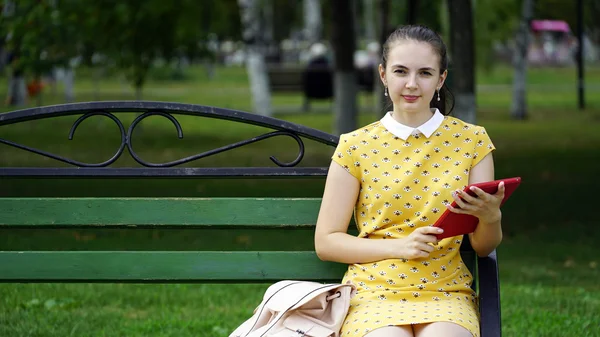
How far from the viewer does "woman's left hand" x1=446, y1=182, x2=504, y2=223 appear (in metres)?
3.07

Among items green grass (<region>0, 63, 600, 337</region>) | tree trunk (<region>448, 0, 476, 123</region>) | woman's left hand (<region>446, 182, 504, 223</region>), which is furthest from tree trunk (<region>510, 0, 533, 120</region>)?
woman's left hand (<region>446, 182, 504, 223</region>)

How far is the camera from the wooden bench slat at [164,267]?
12.1 feet

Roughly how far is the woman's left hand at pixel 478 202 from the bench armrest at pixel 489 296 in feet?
0.92

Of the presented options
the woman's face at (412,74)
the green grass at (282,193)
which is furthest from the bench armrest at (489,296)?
the green grass at (282,193)

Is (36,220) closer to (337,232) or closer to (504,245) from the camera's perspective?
(337,232)

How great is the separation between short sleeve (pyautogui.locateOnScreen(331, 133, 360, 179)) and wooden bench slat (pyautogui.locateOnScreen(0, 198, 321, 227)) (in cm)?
25

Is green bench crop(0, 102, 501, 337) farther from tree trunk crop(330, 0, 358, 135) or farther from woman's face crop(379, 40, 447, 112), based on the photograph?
tree trunk crop(330, 0, 358, 135)

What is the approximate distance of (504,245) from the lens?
8594 millimetres

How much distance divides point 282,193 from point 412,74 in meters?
7.24

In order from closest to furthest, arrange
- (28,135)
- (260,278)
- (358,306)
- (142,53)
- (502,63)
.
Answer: (358,306) < (260,278) < (142,53) < (28,135) < (502,63)

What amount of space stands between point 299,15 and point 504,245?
5155 centimetres

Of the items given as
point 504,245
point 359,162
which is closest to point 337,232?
point 359,162

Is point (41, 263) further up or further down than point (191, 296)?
further up

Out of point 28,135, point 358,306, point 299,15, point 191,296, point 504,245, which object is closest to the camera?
point 358,306
